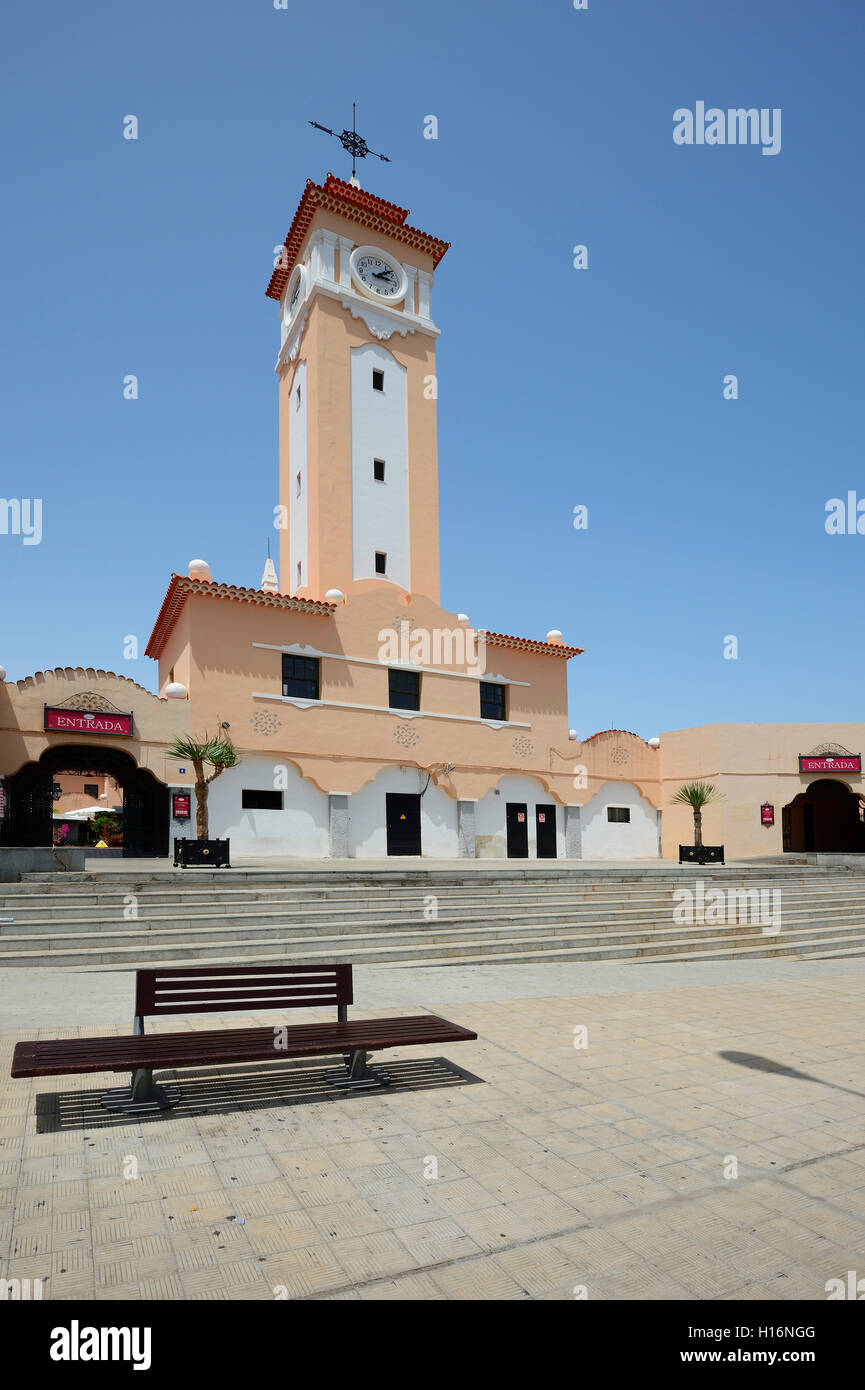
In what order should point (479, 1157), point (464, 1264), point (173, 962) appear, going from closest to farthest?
1. point (464, 1264)
2. point (479, 1157)
3. point (173, 962)

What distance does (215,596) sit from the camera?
23.7m

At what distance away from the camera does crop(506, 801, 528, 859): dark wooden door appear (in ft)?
92.8

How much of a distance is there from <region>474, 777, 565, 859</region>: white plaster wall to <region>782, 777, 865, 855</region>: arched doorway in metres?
11.8

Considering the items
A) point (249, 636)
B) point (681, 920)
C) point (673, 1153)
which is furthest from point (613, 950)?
point (249, 636)

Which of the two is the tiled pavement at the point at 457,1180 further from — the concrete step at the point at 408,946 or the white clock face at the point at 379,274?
the white clock face at the point at 379,274

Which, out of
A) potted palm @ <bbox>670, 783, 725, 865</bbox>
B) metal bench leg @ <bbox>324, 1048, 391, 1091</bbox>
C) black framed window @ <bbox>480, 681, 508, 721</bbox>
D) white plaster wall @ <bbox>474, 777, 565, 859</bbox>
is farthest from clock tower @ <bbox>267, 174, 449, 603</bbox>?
metal bench leg @ <bbox>324, 1048, 391, 1091</bbox>

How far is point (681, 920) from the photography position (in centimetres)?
1507

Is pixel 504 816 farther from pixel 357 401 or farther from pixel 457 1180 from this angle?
pixel 457 1180

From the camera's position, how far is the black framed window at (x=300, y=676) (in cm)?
2467

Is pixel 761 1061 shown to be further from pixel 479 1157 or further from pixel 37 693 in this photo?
pixel 37 693

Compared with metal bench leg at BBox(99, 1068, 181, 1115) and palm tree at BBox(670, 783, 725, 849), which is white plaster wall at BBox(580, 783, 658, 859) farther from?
metal bench leg at BBox(99, 1068, 181, 1115)

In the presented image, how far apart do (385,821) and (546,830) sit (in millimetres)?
6646

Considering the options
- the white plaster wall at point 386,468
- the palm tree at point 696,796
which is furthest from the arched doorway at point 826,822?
the white plaster wall at point 386,468
